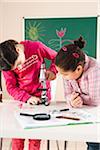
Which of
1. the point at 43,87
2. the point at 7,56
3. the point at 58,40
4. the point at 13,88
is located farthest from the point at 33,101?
the point at 58,40

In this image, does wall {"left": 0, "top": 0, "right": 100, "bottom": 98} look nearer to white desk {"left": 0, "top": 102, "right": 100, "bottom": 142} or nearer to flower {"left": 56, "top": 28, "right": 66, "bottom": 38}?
flower {"left": 56, "top": 28, "right": 66, "bottom": 38}

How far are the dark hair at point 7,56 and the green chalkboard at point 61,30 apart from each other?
2258 millimetres

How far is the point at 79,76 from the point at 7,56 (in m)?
0.46

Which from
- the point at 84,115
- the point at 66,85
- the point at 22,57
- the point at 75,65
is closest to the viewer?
the point at 84,115

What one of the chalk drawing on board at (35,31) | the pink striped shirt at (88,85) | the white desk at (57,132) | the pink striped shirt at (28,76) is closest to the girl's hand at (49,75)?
the pink striped shirt at (28,76)

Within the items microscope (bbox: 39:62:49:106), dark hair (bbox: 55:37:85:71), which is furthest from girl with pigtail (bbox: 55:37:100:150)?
microscope (bbox: 39:62:49:106)

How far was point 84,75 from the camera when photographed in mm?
1582

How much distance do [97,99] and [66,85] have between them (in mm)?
215

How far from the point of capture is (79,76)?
1591mm

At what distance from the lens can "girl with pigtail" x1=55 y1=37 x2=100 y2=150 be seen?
4.95 feet

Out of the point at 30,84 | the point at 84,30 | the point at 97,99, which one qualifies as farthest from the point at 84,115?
the point at 84,30

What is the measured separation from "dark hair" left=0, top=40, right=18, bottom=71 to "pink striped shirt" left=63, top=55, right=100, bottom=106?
354 mm

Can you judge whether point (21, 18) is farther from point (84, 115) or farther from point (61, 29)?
point (84, 115)

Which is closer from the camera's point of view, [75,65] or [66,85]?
[75,65]
